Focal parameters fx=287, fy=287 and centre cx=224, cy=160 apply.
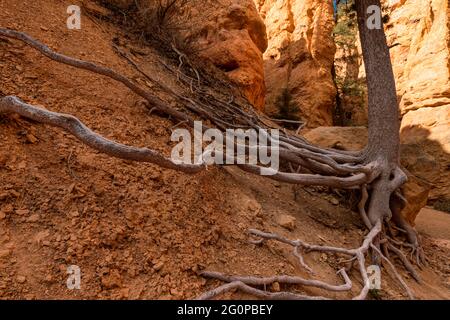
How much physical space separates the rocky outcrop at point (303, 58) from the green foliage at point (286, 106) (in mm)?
109

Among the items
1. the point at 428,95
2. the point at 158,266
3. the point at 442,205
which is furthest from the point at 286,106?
the point at 158,266

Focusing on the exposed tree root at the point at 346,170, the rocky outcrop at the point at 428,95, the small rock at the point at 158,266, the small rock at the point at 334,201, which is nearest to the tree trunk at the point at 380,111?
the exposed tree root at the point at 346,170

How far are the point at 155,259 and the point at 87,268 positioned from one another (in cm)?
43

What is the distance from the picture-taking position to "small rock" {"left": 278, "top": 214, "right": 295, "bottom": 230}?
9.89 ft

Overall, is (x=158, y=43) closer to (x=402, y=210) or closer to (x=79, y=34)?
(x=79, y=34)

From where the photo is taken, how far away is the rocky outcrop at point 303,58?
12867 mm

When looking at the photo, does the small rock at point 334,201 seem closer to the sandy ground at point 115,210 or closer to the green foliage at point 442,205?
the sandy ground at point 115,210

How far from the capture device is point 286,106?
1226cm

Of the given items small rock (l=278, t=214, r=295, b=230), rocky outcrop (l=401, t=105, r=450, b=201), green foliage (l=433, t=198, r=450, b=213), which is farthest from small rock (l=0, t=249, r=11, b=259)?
green foliage (l=433, t=198, r=450, b=213)

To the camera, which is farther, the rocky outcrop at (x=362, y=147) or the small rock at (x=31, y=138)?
the rocky outcrop at (x=362, y=147)

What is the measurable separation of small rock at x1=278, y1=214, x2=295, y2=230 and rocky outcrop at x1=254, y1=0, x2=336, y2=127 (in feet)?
31.5
